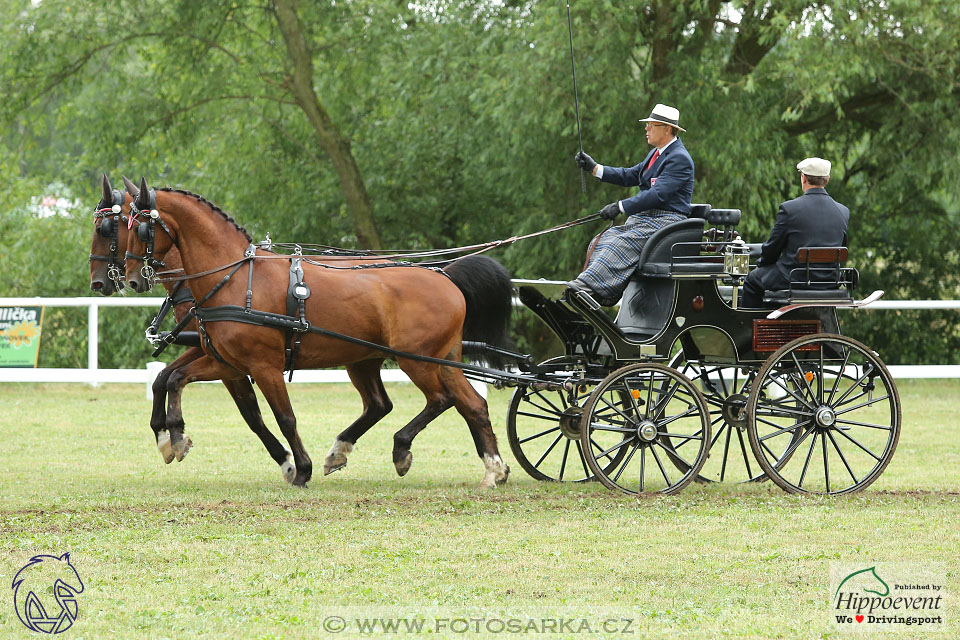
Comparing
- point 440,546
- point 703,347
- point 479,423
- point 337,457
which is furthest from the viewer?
point 337,457

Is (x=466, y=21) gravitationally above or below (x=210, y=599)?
above

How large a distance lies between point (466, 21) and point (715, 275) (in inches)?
405

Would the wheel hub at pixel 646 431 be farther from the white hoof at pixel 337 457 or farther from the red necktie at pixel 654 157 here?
the white hoof at pixel 337 457

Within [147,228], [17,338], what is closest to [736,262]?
[147,228]

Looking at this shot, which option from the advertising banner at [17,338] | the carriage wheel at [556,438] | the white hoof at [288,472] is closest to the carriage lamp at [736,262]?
the carriage wheel at [556,438]

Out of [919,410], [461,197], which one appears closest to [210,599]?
[919,410]

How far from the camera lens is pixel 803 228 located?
27.0ft

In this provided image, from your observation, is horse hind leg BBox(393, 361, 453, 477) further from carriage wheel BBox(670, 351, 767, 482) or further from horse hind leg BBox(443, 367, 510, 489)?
carriage wheel BBox(670, 351, 767, 482)

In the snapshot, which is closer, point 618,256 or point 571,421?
point 618,256

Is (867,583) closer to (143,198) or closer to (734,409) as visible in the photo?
(734,409)

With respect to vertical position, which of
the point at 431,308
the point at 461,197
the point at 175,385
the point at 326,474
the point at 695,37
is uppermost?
the point at 695,37

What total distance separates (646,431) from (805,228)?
1.68 meters

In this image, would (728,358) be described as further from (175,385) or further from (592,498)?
(175,385)

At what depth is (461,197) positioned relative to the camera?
1903cm
